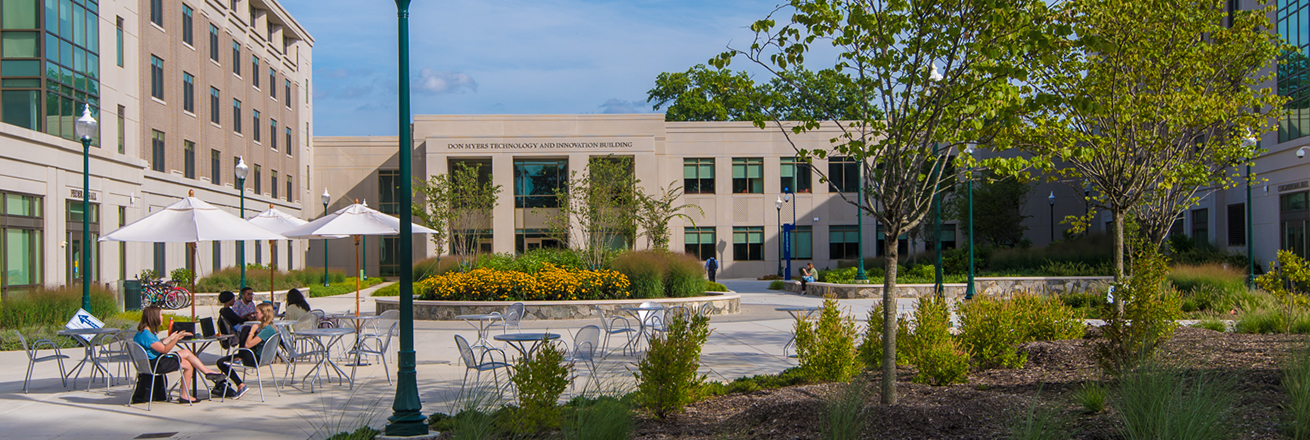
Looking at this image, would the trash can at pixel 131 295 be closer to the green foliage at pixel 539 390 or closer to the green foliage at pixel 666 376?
the green foliage at pixel 539 390

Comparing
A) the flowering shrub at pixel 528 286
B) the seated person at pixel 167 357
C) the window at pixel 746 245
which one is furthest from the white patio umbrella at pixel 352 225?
the window at pixel 746 245

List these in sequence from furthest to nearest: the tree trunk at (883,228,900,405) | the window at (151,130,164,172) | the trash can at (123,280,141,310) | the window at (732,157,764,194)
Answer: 1. the window at (732,157,764,194)
2. the window at (151,130,164,172)
3. the trash can at (123,280,141,310)
4. the tree trunk at (883,228,900,405)

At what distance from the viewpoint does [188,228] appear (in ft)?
43.6

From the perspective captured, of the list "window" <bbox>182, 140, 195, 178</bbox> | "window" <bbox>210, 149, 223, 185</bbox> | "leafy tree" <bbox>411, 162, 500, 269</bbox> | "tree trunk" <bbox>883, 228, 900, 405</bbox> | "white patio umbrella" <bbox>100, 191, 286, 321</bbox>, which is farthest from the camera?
"leafy tree" <bbox>411, 162, 500, 269</bbox>

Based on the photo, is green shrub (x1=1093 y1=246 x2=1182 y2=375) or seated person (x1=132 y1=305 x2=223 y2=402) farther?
seated person (x1=132 y1=305 x2=223 y2=402)

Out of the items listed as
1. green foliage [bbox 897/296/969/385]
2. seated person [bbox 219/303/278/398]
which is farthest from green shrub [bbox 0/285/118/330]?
green foliage [bbox 897/296/969/385]

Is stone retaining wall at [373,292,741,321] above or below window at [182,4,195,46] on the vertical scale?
below

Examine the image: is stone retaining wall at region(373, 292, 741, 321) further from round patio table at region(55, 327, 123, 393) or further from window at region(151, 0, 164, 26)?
window at region(151, 0, 164, 26)

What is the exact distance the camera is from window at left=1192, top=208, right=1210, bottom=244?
36044mm

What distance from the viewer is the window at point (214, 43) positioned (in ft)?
126

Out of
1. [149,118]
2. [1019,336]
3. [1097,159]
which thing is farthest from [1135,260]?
[149,118]

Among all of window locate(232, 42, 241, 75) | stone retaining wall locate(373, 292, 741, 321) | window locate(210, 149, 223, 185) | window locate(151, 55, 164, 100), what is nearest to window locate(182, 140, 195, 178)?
window locate(210, 149, 223, 185)

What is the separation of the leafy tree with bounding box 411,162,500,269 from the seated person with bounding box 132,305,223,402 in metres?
30.3

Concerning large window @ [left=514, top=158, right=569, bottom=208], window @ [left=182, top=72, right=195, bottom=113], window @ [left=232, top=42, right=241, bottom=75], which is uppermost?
window @ [left=232, top=42, right=241, bottom=75]
